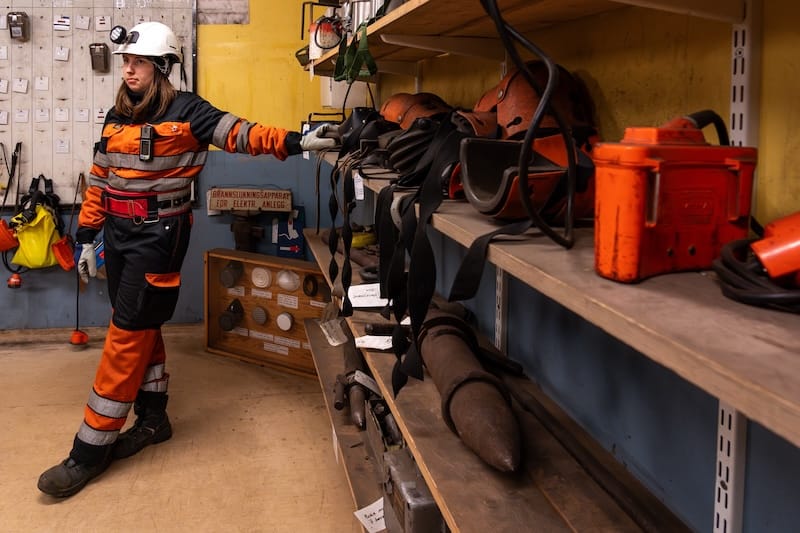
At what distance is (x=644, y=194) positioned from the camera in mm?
827

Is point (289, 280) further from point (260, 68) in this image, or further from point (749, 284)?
point (749, 284)

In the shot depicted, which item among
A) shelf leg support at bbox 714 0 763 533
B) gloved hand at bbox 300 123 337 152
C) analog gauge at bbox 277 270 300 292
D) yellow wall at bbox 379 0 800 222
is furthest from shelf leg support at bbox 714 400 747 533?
analog gauge at bbox 277 270 300 292

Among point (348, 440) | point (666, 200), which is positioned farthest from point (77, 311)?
point (666, 200)

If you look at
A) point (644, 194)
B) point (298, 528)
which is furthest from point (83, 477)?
point (644, 194)

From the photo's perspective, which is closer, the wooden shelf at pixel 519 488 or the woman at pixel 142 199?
the wooden shelf at pixel 519 488

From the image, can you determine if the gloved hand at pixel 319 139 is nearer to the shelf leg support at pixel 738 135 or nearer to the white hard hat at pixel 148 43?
the white hard hat at pixel 148 43

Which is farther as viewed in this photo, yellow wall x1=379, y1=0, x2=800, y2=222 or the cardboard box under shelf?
the cardboard box under shelf

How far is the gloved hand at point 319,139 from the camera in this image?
2.97m

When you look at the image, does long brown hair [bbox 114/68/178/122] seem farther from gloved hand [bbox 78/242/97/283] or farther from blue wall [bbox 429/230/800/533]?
blue wall [bbox 429/230/800/533]

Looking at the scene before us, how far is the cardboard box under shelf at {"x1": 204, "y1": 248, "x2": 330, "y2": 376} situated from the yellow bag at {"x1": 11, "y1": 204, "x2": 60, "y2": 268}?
1047 millimetres

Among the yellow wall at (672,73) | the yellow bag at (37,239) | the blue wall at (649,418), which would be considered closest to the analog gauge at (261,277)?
the yellow bag at (37,239)

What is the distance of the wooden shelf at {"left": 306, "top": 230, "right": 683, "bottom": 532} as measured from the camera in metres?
1.27

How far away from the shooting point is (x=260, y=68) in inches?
194

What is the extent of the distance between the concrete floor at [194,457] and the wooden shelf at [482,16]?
1.78 metres
